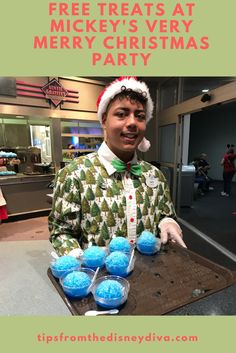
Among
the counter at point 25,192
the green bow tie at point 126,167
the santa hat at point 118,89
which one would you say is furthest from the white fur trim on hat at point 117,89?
the counter at point 25,192

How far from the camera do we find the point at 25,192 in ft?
12.9

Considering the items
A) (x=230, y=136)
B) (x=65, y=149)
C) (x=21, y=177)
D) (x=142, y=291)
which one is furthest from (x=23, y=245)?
(x=230, y=136)

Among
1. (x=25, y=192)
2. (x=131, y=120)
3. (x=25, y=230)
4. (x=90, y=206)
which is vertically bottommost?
(x=25, y=230)

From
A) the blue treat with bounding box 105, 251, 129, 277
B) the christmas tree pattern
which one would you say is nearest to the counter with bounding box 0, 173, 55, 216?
the christmas tree pattern

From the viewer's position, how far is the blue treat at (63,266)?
66 centimetres

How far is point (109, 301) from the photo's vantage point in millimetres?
555

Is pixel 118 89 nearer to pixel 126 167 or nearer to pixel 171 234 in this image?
pixel 126 167

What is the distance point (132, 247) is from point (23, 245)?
2427mm

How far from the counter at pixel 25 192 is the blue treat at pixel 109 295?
348cm

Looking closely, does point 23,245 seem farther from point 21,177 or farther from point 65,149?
point 65,149

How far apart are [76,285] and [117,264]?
0.15 metres

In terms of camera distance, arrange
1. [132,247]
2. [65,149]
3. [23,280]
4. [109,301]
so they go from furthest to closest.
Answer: [65,149], [23,280], [132,247], [109,301]

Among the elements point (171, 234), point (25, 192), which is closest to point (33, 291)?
point (171, 234)

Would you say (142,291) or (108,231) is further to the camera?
(108,231)
